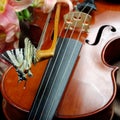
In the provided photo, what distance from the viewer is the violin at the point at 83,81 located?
0.72 m

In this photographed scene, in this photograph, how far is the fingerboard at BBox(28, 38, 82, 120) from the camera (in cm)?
70

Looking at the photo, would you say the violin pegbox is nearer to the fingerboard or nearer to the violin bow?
the fingerboard

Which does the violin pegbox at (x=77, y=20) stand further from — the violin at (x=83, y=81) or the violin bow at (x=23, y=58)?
the violin bow at (x=23, y=58)

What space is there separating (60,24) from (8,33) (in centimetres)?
20

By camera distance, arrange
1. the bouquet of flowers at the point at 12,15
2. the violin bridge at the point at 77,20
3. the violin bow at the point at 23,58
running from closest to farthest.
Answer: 1. the violin bow at the point at 23,58
2. the bouquet of flowers at the point at 12,15
3. the violin bridge at the point at 77,20

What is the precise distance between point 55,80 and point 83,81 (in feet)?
0.26

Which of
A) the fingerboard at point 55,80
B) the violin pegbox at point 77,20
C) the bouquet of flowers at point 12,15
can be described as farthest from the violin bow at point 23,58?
the violin pegbox at point 77,20

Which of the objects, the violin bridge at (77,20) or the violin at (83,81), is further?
the violin bridge at (77,20)

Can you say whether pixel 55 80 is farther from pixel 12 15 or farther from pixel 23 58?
pixel 12 15

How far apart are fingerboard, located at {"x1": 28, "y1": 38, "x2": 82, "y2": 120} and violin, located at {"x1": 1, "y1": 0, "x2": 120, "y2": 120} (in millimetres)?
11

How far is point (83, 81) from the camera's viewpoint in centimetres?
79

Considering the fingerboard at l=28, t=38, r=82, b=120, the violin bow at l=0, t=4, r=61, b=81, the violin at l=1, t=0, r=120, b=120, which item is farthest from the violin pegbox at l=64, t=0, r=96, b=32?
the violin bow at l=0, t=4, r=61, b=81

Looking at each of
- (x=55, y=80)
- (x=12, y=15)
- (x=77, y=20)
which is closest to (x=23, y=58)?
(x=55, y=80)

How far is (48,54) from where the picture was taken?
741 mm
